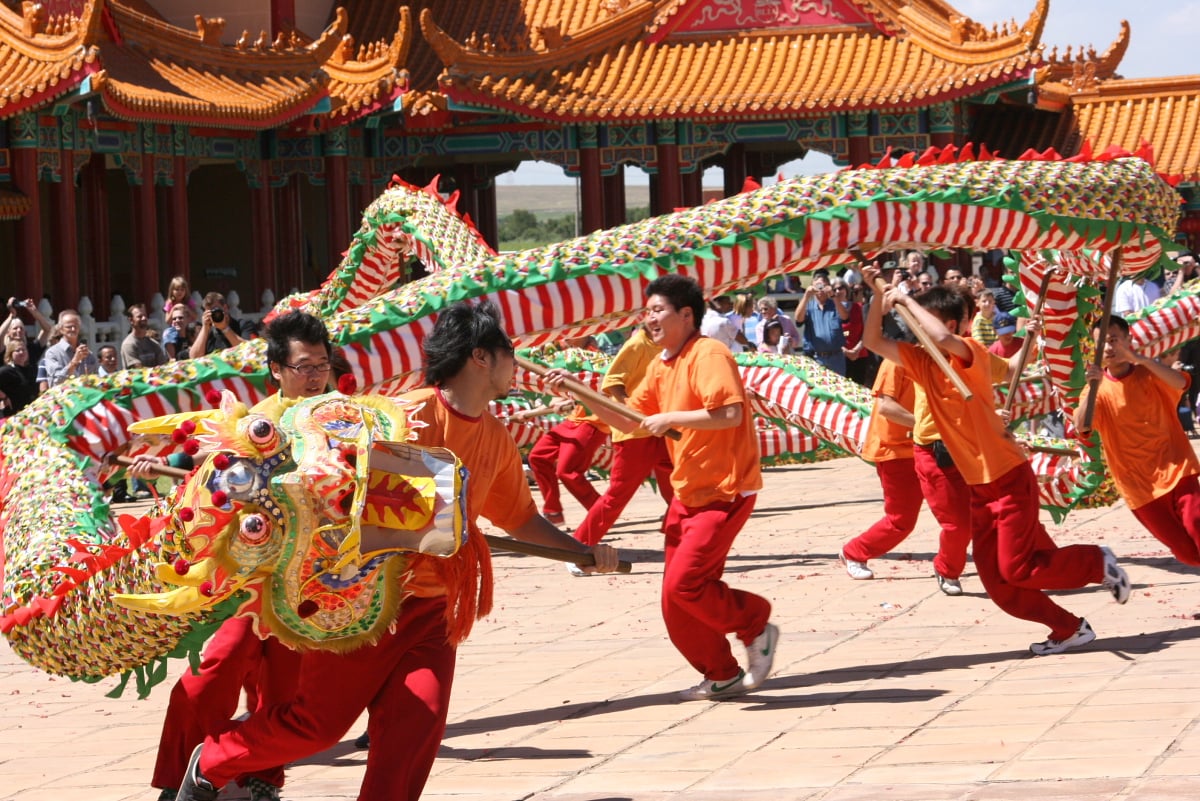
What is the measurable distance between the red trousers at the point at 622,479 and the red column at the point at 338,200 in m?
13.0

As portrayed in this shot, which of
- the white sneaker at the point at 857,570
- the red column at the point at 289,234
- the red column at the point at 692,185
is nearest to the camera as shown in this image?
the white sneaker at the point at 857,570

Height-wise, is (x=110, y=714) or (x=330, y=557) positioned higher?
(x=330, y=557)

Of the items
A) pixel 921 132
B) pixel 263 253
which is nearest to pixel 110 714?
pixel 263 253

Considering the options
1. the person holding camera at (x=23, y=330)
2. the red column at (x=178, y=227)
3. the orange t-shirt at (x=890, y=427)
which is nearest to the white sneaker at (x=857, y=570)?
the orange t-shirt at (x=890, y=427)

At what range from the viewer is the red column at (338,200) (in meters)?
23.0

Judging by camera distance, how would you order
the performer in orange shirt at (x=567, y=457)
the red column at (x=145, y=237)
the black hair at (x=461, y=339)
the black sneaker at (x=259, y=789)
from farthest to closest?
the red column at (x=145, y=237) → the performer in orange shirt at (x=567, y=457) → the black sneaker at (x=259, y=789) → the black hair at (x=461, y=339)

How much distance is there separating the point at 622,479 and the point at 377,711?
216 inches

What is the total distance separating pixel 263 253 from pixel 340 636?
60.3 ft

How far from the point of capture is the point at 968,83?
21859 mm

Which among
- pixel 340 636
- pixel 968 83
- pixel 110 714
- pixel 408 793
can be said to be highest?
pixel 968 83

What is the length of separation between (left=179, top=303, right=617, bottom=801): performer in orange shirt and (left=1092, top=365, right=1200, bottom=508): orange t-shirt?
372cm

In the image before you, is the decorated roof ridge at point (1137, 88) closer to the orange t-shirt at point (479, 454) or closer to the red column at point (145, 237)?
the red column at point (145, 237)

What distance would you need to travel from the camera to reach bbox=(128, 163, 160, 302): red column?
66.5 ft

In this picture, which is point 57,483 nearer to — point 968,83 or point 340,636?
point 340,636
